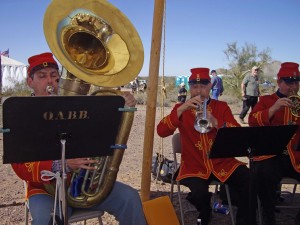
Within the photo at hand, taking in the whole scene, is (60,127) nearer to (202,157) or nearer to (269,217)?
(202,157)

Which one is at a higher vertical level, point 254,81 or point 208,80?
point 254,81

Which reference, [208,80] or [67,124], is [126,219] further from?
[208,80]

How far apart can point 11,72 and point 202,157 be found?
1847cm

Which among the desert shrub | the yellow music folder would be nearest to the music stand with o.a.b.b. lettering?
the yellow music folder

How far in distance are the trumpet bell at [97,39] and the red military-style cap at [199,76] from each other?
3.48 feet

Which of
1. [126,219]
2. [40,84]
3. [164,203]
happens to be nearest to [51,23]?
[40,84]

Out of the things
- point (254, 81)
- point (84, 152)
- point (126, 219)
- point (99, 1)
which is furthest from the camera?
point (254, 81)

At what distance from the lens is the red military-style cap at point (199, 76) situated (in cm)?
325

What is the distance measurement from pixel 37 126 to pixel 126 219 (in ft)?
3.70

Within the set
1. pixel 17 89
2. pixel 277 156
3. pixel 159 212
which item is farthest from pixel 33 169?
pixel 17 89

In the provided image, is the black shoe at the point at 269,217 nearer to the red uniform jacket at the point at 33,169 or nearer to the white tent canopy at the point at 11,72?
the red uniform jacket at the point at 33,169

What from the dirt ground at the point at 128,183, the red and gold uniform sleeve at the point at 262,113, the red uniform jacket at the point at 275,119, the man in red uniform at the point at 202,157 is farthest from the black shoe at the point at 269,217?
the red and gold uniform sleeve at the point at 262,113

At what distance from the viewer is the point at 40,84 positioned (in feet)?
8.42

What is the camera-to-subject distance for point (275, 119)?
11.3ft
